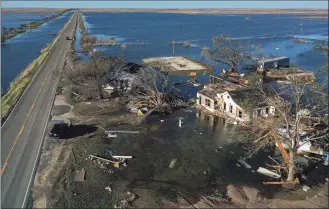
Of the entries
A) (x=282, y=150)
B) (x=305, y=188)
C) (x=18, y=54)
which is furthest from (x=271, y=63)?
(x=18, y=54)

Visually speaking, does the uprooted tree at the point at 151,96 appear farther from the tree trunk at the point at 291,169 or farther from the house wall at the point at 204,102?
the tree trunk at the point at 291,169

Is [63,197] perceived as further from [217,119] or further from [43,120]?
[217,119]

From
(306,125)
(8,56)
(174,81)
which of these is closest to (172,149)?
(306,125)

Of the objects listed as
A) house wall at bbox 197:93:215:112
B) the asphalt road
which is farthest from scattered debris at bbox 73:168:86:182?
house wall at bbox 197:93:215:112

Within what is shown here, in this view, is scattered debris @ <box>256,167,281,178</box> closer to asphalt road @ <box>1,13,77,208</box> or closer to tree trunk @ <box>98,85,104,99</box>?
asphalt road @ <box>1,13,77,208</box>

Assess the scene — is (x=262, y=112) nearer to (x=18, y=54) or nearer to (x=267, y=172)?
(x=267, y=172)
